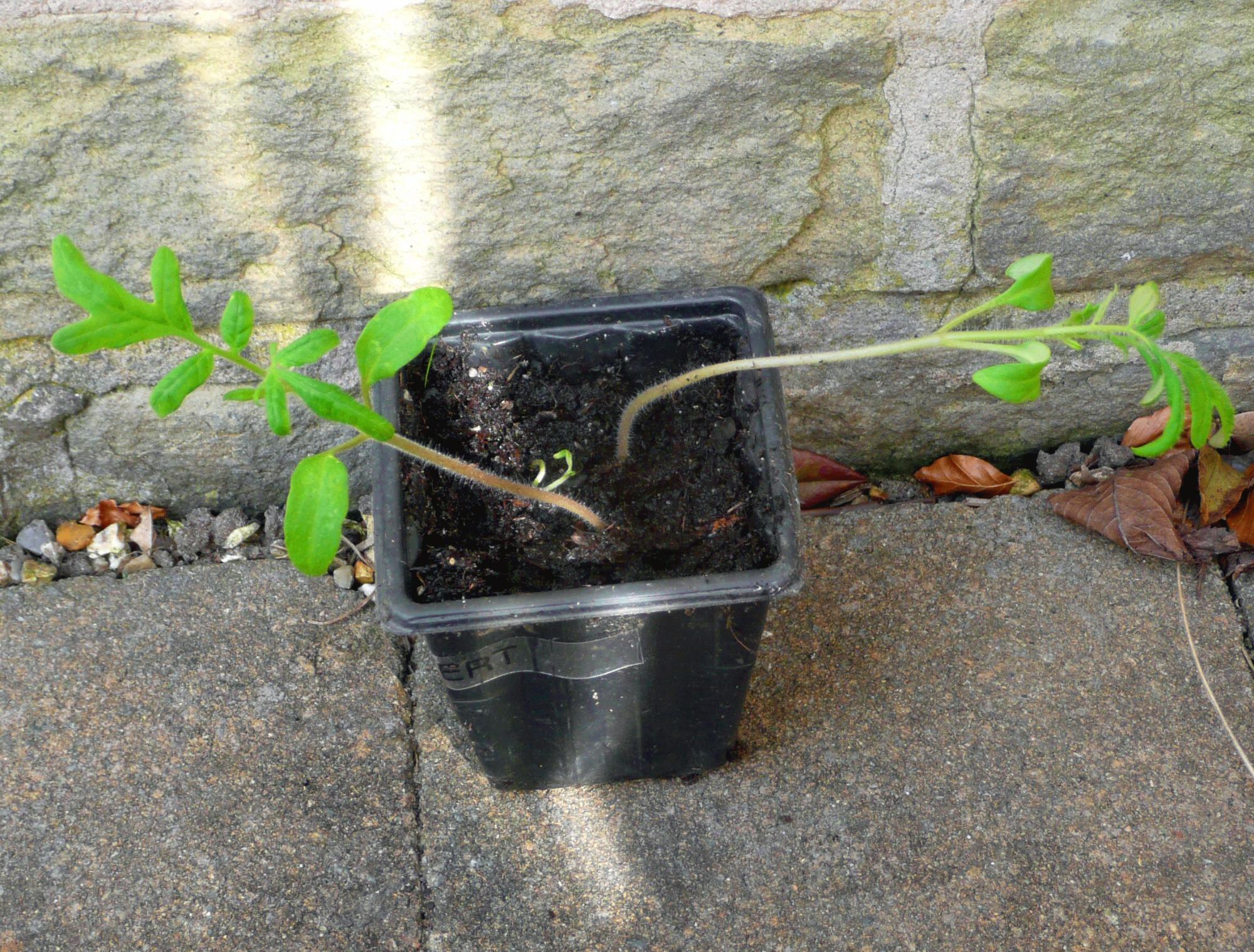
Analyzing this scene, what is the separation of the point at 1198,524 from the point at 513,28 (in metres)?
1.44

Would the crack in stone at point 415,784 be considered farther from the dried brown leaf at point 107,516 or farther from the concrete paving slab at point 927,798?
the dried brown leaf at point 107,516

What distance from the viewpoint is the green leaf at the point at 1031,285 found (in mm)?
1017

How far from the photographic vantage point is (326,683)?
1.77m

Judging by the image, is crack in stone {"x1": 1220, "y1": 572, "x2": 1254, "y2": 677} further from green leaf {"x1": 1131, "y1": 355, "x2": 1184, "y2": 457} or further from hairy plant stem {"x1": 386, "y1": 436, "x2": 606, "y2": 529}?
hairy plant stem {"x1": 386, "y1": 436, "x2": 606, "y2": 529}

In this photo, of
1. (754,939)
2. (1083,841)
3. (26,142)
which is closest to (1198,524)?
(1083,841)

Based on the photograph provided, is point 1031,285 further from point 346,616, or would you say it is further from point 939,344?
point 346,616

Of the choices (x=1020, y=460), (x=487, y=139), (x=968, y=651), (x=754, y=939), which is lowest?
(x=754, y=939)

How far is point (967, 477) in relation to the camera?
1.99 metres

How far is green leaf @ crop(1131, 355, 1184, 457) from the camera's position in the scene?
1055mm

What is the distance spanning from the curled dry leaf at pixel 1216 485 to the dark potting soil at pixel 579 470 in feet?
3.10

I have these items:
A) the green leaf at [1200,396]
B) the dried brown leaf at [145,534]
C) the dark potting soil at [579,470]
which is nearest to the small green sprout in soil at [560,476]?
the dark potting soil at [579,470]

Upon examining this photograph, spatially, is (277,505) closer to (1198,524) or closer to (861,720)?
(861,720)

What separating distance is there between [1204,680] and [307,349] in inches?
60.0

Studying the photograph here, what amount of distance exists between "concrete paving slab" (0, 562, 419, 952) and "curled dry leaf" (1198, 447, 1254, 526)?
56.3 inches
